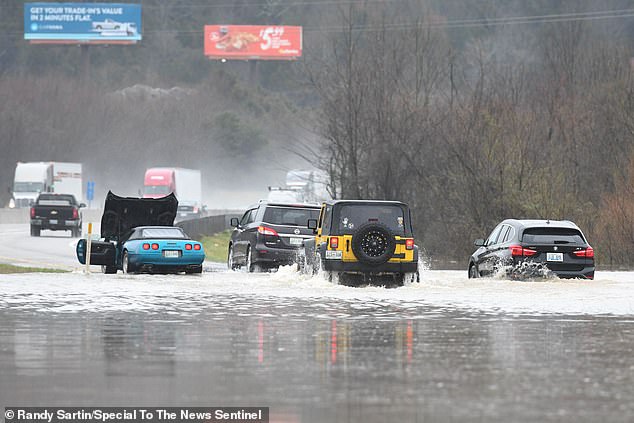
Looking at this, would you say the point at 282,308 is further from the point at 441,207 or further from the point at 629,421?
the point at 441,207

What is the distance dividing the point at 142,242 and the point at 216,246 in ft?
80.6

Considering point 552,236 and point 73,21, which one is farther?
point 73,21

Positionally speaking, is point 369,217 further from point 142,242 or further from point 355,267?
point 142,242

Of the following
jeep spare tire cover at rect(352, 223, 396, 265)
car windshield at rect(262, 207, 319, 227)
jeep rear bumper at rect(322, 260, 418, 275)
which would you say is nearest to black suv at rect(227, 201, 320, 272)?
car windshield at rect(262, 207, 319, 227)

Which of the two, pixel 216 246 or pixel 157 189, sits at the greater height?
pixel 157 189

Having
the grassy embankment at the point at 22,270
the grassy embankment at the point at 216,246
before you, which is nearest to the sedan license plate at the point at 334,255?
the grassy embankment at the point at 22,270

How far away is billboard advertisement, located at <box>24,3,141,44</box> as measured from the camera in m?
133

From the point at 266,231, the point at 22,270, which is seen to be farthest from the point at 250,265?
the point at 22,270

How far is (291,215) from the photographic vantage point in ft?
111

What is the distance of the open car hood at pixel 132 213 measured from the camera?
35.7 metres

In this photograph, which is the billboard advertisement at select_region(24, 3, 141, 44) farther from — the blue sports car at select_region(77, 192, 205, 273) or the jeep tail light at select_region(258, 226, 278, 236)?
the jeep tail light at select_region(258, 226, 278, 236)

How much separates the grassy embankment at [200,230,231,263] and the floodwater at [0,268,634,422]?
22.9 meters

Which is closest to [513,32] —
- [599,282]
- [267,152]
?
[267,152]

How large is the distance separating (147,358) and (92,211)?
73635mm
